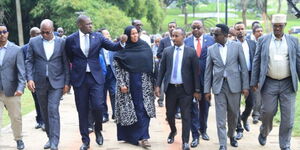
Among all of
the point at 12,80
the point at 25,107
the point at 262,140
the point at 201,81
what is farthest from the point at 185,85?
the point at 25,107

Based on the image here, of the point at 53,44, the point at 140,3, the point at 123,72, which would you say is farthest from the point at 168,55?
the point at 140,3

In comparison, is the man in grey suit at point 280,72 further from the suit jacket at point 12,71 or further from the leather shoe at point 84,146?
the suit jacket at point 12,71

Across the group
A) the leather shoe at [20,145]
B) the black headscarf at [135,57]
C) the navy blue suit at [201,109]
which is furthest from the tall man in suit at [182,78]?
the leather shoe at [20,145]

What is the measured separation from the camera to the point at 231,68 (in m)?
8.23

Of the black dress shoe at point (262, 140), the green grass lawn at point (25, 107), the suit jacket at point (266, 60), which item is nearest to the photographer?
the suit jacket at point (266, 60)

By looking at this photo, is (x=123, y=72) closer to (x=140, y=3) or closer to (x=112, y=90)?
(x=112, y=90)

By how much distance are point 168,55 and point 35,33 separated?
3.45 m

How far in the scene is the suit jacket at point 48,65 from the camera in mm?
8508

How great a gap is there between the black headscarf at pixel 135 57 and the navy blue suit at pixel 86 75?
317mm

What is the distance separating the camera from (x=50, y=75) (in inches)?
334

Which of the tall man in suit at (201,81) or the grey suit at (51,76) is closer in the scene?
the grey suit at (51,76)

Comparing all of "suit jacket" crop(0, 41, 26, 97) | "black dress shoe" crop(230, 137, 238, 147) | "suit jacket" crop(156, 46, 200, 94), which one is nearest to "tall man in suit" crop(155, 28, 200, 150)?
"suit jacket" crop(156, 46, 200, 94)

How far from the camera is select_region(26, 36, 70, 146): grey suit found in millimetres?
8484

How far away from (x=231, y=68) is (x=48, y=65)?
115 inches
